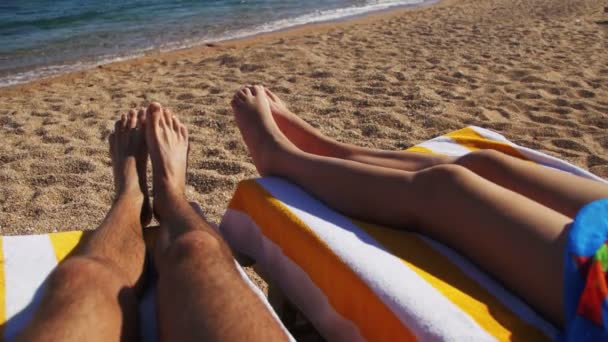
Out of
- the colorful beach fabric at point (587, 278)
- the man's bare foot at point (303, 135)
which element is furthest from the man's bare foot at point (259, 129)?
the colorful beach fabric at point (587, 278)

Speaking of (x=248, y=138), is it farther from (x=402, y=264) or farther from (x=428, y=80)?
(x=428, y=80)

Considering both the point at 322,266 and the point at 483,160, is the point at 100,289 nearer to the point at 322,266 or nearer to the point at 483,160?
the point at 322,266

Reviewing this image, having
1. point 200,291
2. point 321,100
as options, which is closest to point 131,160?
point 200,291

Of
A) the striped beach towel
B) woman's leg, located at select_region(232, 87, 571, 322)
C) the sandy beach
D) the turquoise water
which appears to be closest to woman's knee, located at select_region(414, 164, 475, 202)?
woman's leg, located at select_region(232, 87, 571, 322)

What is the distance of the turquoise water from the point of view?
6535 millimetres

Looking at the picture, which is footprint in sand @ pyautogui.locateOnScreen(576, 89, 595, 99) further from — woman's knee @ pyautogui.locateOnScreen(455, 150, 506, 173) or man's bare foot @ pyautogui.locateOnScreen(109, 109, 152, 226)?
man's bare foot @ pyautogui.locateOnScreen(109, 109, 152, 226)

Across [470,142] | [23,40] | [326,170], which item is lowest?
[23,40]

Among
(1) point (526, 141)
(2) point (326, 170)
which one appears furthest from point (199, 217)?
(1) point (526, 141)

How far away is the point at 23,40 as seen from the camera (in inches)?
295

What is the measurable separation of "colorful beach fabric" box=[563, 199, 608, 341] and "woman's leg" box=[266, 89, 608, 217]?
214 millimetres

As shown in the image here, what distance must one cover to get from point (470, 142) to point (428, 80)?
2.08 metres

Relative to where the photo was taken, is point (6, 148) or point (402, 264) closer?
point (402, 264)

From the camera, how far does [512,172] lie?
56.8 inches

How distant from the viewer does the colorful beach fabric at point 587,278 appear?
0.91m
